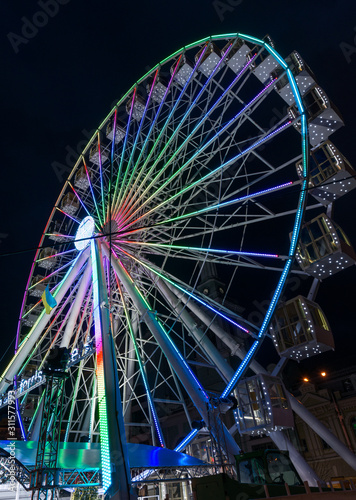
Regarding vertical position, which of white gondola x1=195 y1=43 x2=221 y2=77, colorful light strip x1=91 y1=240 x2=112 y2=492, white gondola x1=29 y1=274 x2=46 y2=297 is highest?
white gondola x1=195 y1=43 x2=221 y2=77

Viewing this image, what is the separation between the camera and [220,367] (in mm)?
13391

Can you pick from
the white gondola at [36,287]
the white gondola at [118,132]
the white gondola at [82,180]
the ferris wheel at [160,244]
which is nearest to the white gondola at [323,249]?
the ferris wheel at [160,244]

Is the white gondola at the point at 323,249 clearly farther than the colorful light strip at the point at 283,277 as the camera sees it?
Yes

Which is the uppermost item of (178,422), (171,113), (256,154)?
(171,113)

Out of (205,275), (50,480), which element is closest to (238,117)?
(50,480)

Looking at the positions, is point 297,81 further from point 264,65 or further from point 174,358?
point 174,358

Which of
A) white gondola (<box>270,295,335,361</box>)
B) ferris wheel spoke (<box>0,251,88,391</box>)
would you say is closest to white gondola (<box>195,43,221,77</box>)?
ferris wheel spoke (<box>0,251,88,391</box>)

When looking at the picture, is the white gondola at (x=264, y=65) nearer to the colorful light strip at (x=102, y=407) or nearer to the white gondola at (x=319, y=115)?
the white gondola at (x=319, y=115)

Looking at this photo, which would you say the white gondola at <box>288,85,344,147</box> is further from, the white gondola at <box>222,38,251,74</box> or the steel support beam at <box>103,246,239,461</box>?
the steel support beam at <box>103,246,239,461</box>

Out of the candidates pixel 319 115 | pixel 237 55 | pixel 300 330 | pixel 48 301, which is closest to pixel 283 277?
pixel 300 330

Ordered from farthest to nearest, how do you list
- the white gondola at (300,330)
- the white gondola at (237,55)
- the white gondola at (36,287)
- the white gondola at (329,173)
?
the white gondola at (36,287) → the white gondola at (237,55) → the white gondola at (329,173) → the white gondola at (300,330)

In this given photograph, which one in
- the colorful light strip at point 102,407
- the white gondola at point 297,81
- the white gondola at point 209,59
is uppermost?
the white gondola at point 209,59

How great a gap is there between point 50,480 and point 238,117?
553 inches

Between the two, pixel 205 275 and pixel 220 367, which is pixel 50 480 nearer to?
pixel 220 367
